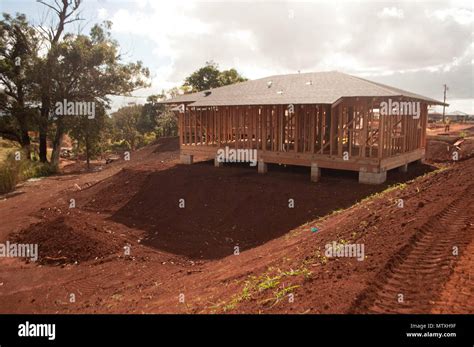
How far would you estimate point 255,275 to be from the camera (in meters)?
6.89

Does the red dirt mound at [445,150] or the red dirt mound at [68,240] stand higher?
the red dirt mound at [445,150]

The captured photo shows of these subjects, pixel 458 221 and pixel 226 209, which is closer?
pixel 458 221

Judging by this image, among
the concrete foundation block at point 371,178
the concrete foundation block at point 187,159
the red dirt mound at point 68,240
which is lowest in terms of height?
the red dirt mound at point 68,240

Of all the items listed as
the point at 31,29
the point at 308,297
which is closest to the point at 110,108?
the point at 31,29

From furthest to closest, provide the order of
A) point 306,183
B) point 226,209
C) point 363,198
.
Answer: point 306,183, point 226,209, point 363,198

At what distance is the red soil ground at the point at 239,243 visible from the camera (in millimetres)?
5031

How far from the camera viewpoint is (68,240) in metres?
11.1

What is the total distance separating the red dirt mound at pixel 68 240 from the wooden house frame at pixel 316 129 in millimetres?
7601

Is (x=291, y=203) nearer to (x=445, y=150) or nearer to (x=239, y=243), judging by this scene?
(x=239, y=243)

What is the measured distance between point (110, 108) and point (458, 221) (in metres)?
26.1

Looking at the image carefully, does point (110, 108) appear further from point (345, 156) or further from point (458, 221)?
point (458, 221)

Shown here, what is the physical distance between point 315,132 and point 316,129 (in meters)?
1.62
